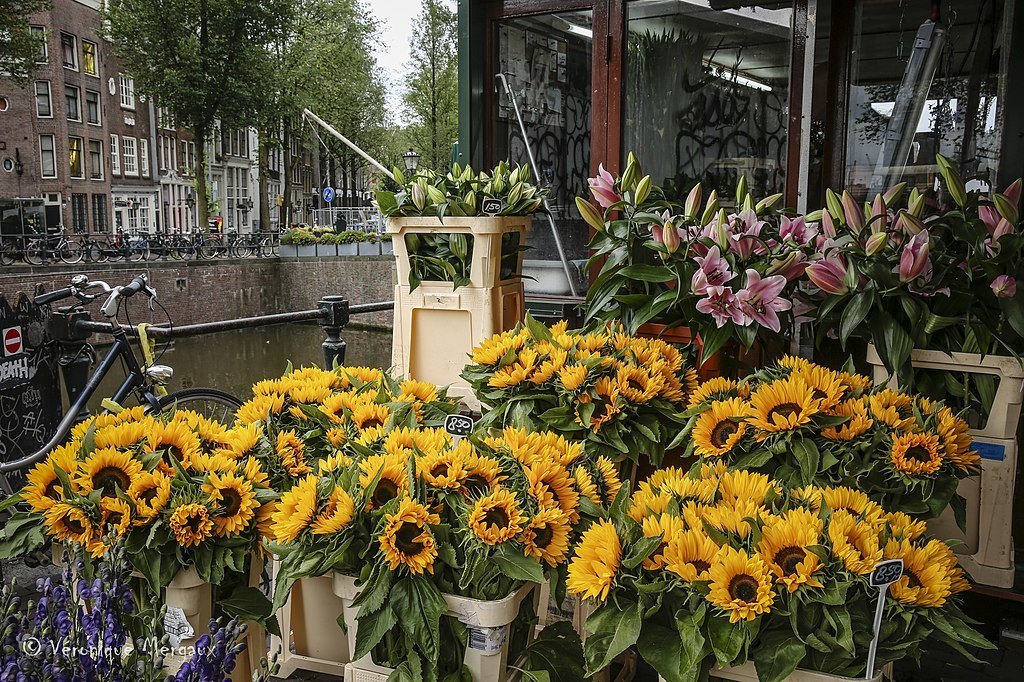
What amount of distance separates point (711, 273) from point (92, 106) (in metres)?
32.9

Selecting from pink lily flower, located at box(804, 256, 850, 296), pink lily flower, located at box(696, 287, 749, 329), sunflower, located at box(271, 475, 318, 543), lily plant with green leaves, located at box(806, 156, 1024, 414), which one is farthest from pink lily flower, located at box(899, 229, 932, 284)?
sunflower, located at box(271, 475, 318, 543)

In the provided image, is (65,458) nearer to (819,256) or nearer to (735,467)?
(735,467)

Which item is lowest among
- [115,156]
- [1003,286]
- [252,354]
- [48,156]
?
[252,354]

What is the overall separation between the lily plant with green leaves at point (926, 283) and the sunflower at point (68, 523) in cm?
160

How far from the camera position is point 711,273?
2.06m

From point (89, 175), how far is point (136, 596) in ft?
104

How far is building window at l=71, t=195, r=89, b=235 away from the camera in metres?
29.0

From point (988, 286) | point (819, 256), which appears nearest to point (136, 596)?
point (819, 256)

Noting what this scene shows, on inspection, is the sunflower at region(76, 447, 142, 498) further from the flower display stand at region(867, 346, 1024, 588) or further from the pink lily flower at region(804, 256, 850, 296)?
the flower display stand at region(867, 346, 1024, 588)

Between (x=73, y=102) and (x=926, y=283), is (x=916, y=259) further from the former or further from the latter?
(x=73, y=102)

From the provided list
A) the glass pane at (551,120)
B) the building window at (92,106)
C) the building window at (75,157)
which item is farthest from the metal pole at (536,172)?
the building window at (92,106)

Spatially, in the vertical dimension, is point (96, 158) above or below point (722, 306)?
above

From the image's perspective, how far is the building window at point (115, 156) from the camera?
101 feet

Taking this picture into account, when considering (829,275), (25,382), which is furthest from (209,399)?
(829,275)
